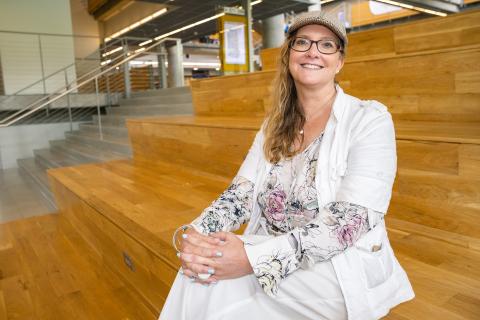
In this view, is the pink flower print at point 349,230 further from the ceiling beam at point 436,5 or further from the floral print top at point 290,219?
the ceiling beam at point 436,5

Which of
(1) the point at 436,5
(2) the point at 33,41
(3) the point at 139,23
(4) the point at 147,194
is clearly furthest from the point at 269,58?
(3) the point at 139,23

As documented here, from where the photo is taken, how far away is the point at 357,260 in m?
0.87

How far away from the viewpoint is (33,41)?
7.58m

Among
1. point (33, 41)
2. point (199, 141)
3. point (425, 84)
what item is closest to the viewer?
point (425, 84)

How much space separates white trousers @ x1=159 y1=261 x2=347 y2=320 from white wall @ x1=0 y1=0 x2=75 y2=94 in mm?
7699

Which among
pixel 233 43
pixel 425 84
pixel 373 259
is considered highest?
pixel 233 43

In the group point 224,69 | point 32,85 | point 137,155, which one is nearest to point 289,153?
point 137,155

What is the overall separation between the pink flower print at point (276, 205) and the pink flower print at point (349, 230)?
9.8 inches

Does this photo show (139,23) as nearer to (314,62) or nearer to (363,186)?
(314,62)

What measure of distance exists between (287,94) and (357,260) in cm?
55

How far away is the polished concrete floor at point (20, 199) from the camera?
139 inches

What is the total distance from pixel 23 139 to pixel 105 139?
2454 mm

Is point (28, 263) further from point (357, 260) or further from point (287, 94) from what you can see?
point (357, 260)

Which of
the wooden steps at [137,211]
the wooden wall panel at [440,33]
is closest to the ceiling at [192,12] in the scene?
the wooden steps at [137,211]
